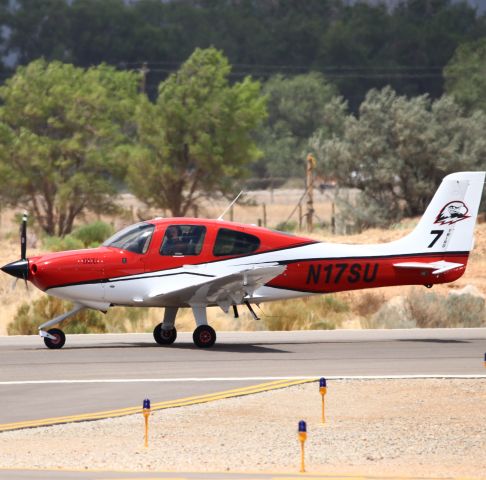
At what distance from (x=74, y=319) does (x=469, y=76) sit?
251ft

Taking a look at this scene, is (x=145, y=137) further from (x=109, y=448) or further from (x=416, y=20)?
(x=416, y=20)

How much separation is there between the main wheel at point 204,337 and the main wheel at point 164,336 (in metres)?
0.92

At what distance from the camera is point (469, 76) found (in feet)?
326

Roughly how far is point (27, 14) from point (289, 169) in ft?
152

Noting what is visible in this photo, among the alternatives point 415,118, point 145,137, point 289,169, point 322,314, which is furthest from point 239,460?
point 289,169

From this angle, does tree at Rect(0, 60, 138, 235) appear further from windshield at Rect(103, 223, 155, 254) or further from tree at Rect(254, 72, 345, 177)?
tree at Rect(254, 72, 345, 177)

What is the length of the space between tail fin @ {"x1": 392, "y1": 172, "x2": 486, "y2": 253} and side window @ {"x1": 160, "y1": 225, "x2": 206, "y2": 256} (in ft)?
12.2

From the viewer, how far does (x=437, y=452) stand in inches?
509

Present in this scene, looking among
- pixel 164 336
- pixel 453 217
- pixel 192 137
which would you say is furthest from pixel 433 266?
pixel 192 137

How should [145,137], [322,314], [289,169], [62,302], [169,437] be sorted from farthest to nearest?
[289,169]
[145,137]
[322,314]
[62,302]
[169,437]

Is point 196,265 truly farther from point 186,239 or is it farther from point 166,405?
point 166,405

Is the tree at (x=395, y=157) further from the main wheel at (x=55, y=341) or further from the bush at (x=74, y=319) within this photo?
the main wheel at (x=55, y=341)

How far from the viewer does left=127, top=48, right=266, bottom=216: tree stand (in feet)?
184

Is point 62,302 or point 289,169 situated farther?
point 289,169
